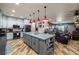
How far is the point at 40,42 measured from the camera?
248cm

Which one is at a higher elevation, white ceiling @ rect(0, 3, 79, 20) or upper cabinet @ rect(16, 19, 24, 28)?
white ceiling @ rect(0, 3, 79, 20)

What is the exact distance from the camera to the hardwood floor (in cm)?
236

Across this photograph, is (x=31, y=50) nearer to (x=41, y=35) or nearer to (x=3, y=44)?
(x=41, y=35)

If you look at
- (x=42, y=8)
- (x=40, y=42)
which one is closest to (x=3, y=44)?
(x=40, y=42)

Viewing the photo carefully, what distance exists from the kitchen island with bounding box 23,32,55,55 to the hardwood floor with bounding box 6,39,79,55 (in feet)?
0.33

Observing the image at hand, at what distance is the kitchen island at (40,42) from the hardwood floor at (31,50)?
10 centimetres

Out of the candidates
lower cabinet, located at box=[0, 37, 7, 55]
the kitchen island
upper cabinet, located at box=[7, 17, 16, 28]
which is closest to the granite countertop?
the kitchen island

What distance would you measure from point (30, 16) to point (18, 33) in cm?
50

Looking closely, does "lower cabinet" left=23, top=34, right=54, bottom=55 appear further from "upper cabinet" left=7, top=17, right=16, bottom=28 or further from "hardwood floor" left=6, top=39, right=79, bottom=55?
"upper cabinet" left=7, top=17, right=16, bottom=28

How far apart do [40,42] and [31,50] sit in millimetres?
284
